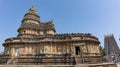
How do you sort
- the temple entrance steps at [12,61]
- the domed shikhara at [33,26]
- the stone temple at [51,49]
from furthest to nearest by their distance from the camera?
the domed shikhara at [33,26] → the stone temple at [51,49] → the temple entrance steps at [12,61]

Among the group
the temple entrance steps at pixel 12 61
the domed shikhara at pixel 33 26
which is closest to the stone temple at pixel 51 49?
the temple entrance steps at pixel 12 61

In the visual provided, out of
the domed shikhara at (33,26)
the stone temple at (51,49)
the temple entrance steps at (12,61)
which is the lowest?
the temple entrance steps at (12,61)

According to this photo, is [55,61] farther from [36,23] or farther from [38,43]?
[36,23]

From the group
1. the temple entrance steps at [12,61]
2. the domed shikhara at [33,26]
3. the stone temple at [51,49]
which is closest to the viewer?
the temple entrance steps at [12,61]

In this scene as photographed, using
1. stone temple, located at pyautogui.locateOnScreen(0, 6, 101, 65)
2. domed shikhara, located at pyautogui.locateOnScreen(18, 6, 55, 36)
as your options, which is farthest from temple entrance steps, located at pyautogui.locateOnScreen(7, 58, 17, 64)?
domed shikhara, located at pyautogui.locateOnScreen(18, 6, 55, 36)

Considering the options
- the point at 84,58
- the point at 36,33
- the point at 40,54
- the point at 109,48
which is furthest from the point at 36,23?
the point at 109,48

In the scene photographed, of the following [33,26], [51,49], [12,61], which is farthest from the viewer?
[33,26]

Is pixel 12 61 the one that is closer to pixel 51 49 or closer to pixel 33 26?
pixel 51 49

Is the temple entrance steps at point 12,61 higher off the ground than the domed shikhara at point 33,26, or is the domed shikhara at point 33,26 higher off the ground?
the domed shikhara at point 33,26

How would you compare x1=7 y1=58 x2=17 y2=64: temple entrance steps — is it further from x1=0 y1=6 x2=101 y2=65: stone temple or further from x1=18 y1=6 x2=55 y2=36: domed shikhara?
x1=18 y1=6 x2=55 y2=36: domed shikhara

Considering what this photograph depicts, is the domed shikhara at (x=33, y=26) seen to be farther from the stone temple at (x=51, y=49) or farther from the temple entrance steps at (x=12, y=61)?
the temple entrance steps at (x=12, y=61)

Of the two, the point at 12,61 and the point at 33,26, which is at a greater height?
the point at 33,26

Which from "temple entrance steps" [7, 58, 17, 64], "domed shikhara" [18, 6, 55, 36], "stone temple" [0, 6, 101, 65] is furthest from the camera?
"domed shikhara" [18, 6, 55, 36]

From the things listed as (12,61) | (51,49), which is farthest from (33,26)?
(12,61)
